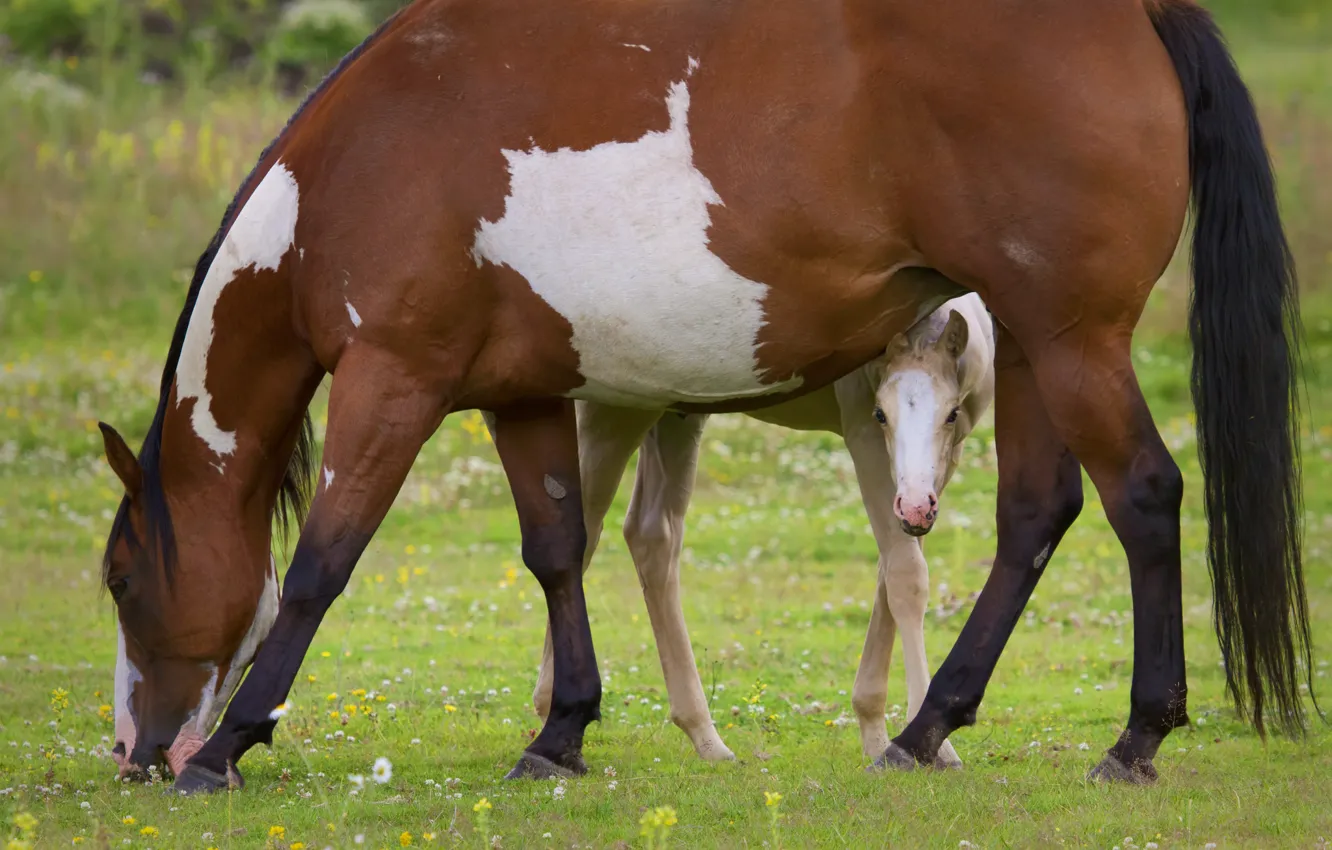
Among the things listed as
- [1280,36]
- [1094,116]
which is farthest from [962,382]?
[1280,36]

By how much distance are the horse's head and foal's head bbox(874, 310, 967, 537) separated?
2.43 metres

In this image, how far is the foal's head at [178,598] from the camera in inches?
239

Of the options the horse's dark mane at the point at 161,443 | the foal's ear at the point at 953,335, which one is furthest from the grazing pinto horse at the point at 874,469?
the horse's dark mane at the point at 161,443

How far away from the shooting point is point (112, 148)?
20.5 meters

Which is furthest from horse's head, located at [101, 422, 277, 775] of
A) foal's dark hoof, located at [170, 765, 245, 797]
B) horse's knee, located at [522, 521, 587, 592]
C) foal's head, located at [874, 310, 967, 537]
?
foal's head, located at [874, 310, 967, 537]

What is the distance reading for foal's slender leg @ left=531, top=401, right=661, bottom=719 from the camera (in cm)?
702

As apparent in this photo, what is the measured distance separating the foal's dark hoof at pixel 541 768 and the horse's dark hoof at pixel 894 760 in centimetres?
110

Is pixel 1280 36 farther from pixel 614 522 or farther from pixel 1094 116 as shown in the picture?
pixel 1094 116

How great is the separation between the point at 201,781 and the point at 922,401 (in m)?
2.81

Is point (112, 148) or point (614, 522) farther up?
point (112, 148)

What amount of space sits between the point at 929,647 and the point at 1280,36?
82.1 ft

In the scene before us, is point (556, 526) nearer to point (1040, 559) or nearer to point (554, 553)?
point (554, 553)

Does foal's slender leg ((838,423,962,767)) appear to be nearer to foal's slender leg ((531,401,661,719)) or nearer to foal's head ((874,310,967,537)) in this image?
foal's head ((874,310,967,537))

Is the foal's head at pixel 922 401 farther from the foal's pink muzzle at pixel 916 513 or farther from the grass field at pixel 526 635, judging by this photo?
the grass field at pixel 526 635
